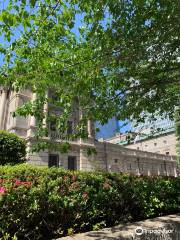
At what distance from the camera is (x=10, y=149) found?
12.9 meters

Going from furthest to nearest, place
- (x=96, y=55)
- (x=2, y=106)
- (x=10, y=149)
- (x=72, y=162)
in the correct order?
(x=2, y=106) → (x=72, y=162) → (x=10, y=149) → (x=96, y=55)

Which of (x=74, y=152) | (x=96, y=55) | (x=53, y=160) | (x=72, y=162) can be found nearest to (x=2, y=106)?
(x=53, y=160)

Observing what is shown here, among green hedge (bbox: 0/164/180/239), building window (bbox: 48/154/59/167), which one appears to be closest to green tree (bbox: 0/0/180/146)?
green hedge (bbox: 0/164/180/239)

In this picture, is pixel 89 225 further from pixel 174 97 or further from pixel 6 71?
pixel 174 97

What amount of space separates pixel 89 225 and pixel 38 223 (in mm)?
1224

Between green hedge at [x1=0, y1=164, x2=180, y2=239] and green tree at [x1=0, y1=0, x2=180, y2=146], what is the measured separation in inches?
74.2

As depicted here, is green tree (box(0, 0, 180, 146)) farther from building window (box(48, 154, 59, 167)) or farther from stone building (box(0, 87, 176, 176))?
building window (box(48, 154, 59, 167))

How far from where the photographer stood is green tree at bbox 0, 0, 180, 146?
5.70m

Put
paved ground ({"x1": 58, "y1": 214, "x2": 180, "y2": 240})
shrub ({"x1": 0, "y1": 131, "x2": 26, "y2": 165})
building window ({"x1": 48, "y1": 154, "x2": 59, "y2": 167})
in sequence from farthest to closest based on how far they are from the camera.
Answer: building window ({"x1": 48, "y1": 154, "x2": 59, "y2": 167})
shrub ({"x1": 0, "y1": 131, "x2": 26, "y2": 165})
paved ground ({"x1": 58, "y1": 214, "x2": 180, "y2": 240})

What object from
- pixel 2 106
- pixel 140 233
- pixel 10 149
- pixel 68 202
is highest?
pixel 2 106

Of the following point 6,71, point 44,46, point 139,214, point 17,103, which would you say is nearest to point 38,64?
point 44,46

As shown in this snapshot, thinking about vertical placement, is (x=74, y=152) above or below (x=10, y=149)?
above

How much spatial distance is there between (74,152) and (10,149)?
12.6 metres

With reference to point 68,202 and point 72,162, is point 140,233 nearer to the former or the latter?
point 68,202
